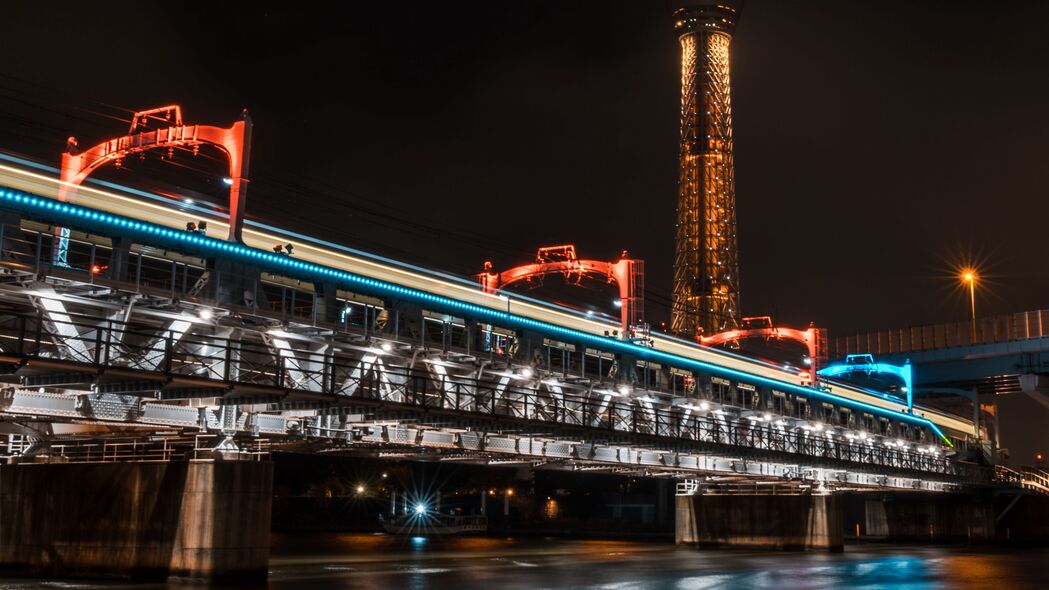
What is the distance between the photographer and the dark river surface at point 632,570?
142 feet

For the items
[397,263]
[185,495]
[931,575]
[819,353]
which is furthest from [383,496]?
[185,495]

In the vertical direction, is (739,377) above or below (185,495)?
above

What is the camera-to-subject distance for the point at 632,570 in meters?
52.9

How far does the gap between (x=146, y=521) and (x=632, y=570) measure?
24.6 m

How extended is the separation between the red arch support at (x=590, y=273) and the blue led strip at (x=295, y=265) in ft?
11.3

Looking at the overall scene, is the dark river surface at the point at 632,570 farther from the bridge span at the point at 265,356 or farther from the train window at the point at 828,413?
the train window at the point at 828,413

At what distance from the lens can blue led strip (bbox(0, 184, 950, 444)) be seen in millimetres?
36688

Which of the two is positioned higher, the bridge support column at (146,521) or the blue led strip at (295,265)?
the blue led strip at (295,265)

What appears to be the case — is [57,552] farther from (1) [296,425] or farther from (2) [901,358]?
(2) [901,358]

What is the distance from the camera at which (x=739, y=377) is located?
79312 mm

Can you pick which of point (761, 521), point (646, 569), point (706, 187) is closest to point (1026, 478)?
point (761, 521)

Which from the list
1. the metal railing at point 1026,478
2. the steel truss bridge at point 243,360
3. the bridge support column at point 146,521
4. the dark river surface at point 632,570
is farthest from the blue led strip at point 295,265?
the metal railing at point 1026,478

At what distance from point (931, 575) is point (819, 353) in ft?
156

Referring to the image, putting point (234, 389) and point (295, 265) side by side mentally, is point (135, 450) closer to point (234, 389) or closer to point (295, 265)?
point (295, 265)
